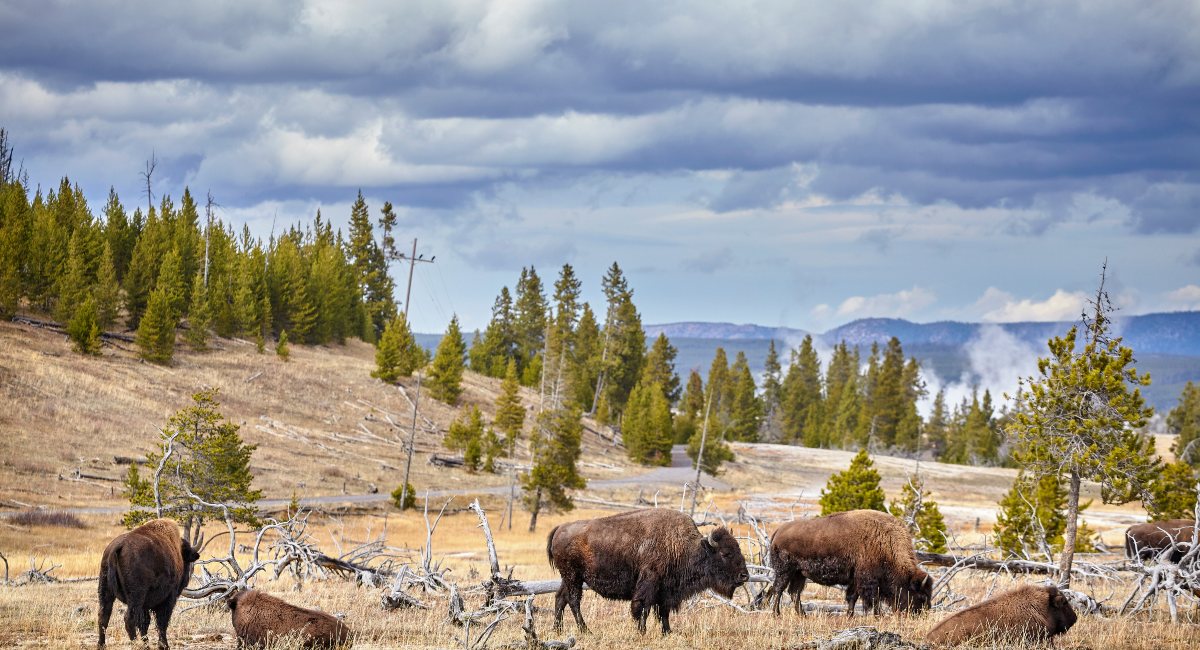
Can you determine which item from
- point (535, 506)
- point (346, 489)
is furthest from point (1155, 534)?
point (346, 489)

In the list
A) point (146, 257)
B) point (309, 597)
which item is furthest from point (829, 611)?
point (146, 257)

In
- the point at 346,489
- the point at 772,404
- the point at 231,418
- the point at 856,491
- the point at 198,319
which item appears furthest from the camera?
the point at 772,404

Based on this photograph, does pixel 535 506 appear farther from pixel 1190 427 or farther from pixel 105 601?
pixel 1190 427

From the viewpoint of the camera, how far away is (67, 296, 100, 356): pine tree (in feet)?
235

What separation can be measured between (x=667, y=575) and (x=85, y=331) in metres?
69.8

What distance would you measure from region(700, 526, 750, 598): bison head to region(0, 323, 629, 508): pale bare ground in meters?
37.7

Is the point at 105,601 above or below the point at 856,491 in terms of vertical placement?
below

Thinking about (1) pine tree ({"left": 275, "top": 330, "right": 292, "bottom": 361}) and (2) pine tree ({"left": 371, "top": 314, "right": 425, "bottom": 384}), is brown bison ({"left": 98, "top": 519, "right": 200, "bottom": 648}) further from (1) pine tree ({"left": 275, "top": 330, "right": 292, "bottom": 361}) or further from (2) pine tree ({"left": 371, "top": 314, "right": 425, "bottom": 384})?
(1) pine tree ({"left": 275, "top": 330, "right": 292, "bottom": 361})

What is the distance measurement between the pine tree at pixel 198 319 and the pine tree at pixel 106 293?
5.70m

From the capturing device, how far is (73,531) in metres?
37.7

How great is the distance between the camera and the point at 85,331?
72.0 metres

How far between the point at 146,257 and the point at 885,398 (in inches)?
3046

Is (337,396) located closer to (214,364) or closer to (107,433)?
(214,364)

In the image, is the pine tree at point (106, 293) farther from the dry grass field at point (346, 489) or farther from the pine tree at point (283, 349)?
the pine tree at point (283, 349)
